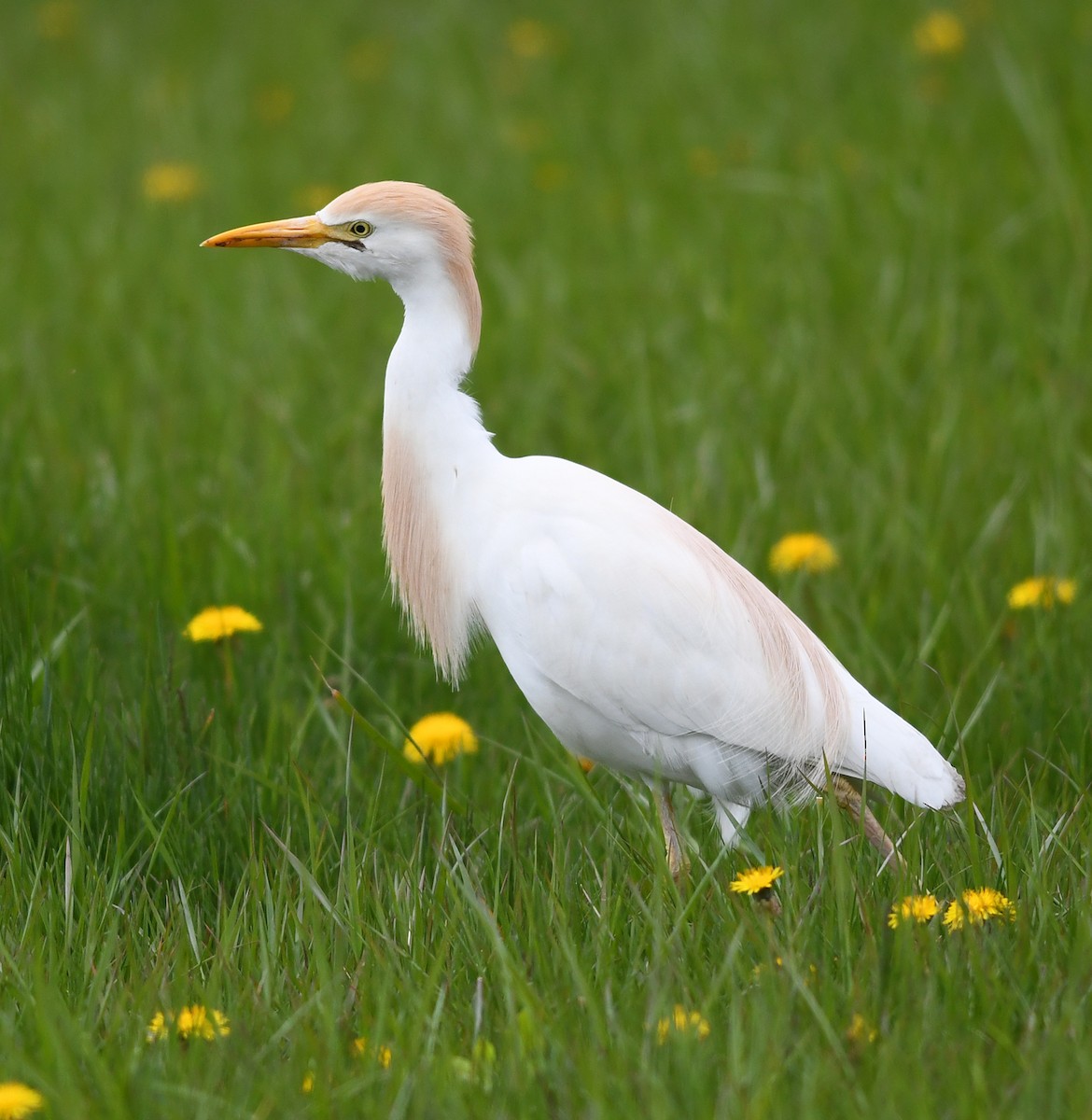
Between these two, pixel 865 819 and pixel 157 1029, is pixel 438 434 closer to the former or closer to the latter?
pixel 865 819

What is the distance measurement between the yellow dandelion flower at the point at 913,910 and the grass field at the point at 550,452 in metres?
0.02

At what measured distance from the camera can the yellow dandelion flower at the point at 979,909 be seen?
2145 millimetres

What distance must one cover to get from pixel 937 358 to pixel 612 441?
1.11 m

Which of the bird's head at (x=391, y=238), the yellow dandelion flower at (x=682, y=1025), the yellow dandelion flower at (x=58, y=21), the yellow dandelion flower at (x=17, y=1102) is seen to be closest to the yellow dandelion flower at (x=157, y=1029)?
the yellow dandelion flower at (x=17, y=1102)

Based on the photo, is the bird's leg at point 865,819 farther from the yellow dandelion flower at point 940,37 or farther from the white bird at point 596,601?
the yellow dandelion flower at point 940,37

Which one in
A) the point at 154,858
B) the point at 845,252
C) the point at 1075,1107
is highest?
the point at 845,252

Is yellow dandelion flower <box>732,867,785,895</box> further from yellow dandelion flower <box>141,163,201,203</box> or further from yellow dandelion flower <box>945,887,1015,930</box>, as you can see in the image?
yellow dandelion flower <box>141,163,201,203</box>

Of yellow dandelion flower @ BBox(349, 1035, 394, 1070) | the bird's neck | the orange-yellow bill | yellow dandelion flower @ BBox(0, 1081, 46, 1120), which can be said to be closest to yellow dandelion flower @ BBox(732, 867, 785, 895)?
yellow dandelion flower @ BBox(349, 1035, 394, 1070)

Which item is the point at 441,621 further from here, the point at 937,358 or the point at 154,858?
the point at 937,358

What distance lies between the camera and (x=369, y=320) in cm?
561

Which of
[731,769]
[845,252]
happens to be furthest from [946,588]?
[845,252]

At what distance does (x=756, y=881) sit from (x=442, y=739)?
2.79ft

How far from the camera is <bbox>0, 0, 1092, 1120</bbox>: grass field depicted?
1.98 m

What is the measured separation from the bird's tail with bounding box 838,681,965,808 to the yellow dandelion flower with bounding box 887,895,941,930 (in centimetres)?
32
